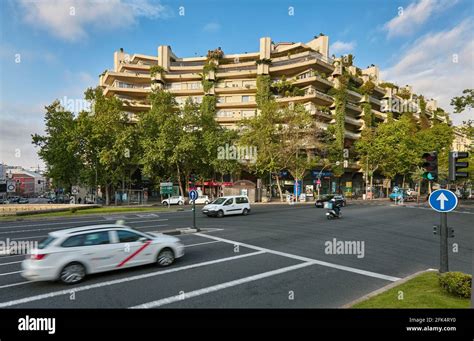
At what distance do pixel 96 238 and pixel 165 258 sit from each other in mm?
2231

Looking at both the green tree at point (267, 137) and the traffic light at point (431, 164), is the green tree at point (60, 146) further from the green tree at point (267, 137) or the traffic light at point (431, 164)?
the traffic light at point (431, 164)

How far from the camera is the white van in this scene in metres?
22.8

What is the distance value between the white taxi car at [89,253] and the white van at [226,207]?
13.6m

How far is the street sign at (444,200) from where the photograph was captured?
697cm

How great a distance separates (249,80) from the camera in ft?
185

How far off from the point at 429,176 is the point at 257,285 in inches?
229

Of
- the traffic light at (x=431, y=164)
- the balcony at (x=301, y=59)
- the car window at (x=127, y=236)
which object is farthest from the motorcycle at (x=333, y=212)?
the balcony at (x=301, y=59)

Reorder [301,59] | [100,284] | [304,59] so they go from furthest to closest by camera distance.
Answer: [301,59] < [304,59] < [100,284]

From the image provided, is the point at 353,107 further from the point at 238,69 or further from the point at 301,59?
the point at 238,69

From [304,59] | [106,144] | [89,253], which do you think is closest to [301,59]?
[304,59]

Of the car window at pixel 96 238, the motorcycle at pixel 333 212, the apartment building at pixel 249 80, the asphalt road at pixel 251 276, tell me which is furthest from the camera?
the apartment building at pixel 249 80

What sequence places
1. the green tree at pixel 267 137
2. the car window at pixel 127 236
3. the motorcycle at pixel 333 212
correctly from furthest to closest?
the green tree at pixel 267 137 < the motorcycle at pixel 333 212 < the car window at pixel 127 236
